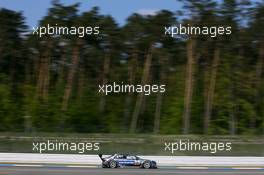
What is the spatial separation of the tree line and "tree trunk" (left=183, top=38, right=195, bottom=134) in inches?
3.2

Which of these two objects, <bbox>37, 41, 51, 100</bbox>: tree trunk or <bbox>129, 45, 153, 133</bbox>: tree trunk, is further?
<bbox>37, 41, 51, 100</bbox>: tree trunk

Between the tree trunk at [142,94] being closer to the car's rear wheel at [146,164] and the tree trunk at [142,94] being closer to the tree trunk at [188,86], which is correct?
the tree trunk at [188,86]

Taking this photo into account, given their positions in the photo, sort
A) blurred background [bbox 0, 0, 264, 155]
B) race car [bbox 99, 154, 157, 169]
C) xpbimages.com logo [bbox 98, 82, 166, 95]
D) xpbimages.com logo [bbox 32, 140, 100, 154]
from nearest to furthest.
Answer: race car [bbox 99, 154, 157, 169]
xpbimages.com logo [bbox 32, 140, 100, 154]
xpbimages.com logo [bbox 98, 82, 166, 95]
blurred background [bbox 0, 0, 264, 155]

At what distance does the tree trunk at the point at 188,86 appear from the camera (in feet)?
132

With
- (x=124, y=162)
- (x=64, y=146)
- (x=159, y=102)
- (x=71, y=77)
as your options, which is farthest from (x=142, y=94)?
(x=124, y=162)

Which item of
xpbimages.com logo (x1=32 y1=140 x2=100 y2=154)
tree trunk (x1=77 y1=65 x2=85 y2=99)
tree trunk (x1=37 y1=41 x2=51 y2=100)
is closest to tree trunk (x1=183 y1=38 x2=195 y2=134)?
tree trunk (x1=77 y1=65 x2=85 y2=99)

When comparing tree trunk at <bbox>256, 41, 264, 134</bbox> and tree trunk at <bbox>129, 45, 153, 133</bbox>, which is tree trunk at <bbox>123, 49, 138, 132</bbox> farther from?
tree trunk at <bbox>256, 41, 264, 134</bbox>

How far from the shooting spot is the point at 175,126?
1580 inches

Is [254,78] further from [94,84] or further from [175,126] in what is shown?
[94,84]

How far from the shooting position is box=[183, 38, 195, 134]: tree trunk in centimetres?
4016

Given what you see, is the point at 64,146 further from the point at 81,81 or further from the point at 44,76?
the point at 44,76

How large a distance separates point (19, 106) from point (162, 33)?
12903 mm

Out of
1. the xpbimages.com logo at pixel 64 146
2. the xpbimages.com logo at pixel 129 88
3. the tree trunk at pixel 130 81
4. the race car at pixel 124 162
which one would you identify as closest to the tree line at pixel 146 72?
the tree trunk at pixel 130 81

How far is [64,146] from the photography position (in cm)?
2277
